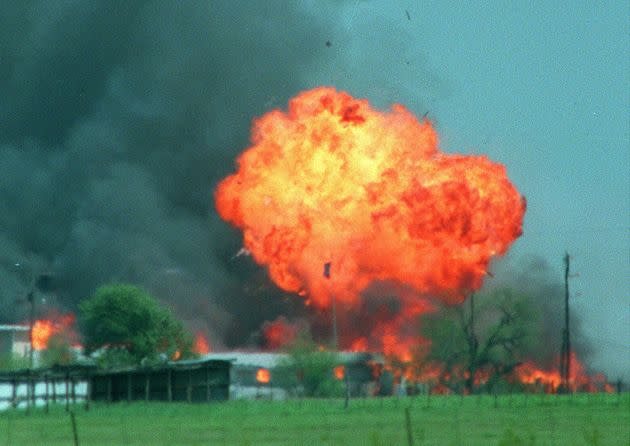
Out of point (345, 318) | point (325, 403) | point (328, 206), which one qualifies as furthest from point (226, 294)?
point (325, 403)

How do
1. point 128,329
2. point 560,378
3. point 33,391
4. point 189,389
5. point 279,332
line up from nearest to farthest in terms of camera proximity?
1. point 33,391
2. point 189,389
3. point 128,329
4. point 560,378
5. point 279,332

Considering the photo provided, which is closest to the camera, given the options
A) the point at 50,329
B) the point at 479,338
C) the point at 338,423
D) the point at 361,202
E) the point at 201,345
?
the point at 338,423

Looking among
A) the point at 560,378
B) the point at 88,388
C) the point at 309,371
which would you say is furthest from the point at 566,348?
the point at 88,388

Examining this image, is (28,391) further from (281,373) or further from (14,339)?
(14,339)

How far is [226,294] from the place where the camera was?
135500 mm

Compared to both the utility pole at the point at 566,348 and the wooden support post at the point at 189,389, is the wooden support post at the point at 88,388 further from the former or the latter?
the utility pole at the point at 566,348

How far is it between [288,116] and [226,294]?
1128 inches

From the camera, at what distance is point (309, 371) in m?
113

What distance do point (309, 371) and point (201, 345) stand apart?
1696 centimetres

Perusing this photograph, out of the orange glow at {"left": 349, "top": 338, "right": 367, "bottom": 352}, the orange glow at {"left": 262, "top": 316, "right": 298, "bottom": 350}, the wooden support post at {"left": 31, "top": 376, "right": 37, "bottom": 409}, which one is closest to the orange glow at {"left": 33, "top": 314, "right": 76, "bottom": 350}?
the orange glow at {"left": 262, "top": 316, "right": 298, "bottom": 350}

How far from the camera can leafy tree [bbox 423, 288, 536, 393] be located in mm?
120500

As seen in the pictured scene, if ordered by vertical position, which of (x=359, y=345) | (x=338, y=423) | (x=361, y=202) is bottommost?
(x=338, y=423)

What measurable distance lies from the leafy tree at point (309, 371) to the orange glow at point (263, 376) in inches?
55.8

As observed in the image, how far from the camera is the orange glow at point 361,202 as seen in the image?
10369cm
